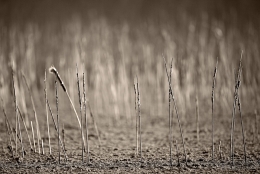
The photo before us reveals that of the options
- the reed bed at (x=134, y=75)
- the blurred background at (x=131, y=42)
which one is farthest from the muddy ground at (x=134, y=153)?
the blurred background at (x=131, y=42)

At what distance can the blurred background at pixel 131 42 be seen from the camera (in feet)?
8.24

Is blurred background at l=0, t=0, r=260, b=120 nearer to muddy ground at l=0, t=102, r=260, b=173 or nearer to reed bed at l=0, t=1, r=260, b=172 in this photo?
reed bed at l=0, t=1, r=260, b=172

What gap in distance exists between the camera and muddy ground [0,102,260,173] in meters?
1.18

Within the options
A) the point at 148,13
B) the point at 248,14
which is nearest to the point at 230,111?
the point at 248,14

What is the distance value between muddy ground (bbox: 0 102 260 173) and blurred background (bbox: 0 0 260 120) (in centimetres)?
38

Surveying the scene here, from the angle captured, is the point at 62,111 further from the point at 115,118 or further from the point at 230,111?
the point at 230,111

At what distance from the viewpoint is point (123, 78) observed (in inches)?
92.4

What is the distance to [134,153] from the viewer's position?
137cm

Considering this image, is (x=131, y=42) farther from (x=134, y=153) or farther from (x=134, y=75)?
(x=134, y=153)

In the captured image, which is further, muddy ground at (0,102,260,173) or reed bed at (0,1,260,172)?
reed bed at (0,1,260,172)

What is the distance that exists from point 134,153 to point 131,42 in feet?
7.85

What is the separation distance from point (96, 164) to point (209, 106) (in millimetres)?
1411

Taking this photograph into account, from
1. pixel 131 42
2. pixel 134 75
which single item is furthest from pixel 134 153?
pixel 131 42

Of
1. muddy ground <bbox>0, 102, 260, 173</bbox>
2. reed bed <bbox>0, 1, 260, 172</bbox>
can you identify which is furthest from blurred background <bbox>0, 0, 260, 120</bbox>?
muddy ground <bbox>0, 102, 260, 173</bbox>
